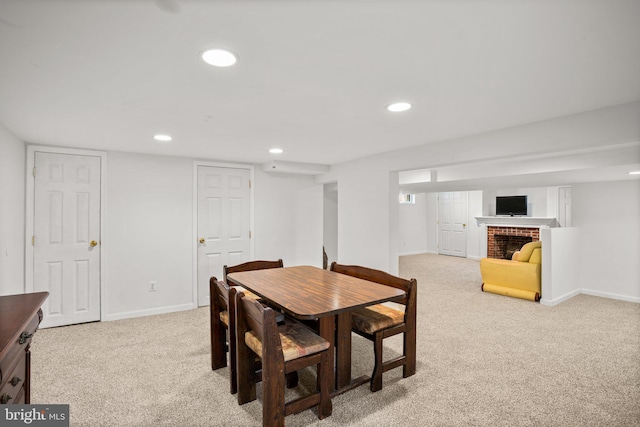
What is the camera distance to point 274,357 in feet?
5.85

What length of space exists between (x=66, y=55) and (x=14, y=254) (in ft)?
8.69

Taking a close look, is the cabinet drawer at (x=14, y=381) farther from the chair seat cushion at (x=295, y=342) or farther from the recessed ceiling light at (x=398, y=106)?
the recessed ceiling light at (x=398, y=106)

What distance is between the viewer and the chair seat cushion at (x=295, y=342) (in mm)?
1921

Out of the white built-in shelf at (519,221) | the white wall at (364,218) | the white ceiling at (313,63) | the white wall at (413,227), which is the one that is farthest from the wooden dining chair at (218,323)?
the white wall at (413,227)

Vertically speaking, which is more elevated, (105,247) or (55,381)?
(105,247)

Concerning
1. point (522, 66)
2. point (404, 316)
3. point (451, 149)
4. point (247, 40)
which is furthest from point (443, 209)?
point (247, 40)

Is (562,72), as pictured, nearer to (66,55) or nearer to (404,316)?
(404,316)

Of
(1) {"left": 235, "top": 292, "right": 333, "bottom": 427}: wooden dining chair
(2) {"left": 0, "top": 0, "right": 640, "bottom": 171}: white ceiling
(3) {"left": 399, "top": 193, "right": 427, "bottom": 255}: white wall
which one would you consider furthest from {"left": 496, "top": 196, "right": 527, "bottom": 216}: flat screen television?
(1) {"left": 235, "top": 292, "right": 333, "bottom": 427}: wooden dining chair

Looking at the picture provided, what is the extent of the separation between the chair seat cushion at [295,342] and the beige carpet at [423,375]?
456 mm

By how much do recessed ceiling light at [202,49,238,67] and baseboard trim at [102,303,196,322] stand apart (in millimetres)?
3580

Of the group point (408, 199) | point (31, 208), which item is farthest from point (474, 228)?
point (31, 208)

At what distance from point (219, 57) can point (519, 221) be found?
27.5 ft

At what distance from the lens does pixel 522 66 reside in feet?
5.16

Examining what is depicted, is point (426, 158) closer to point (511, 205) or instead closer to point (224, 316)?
point (224, 316)
